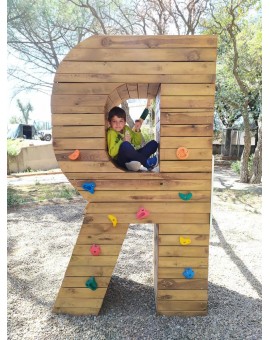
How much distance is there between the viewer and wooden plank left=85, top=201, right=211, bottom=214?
2576mm

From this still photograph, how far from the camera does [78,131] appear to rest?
8.16 ft

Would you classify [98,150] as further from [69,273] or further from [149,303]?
[149,303]

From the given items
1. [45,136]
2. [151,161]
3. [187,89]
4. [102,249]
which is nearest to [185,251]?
[102,249]

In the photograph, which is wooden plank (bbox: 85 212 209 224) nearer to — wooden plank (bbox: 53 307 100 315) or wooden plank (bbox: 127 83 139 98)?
wooden plank (bbox: 53 307 100 315)

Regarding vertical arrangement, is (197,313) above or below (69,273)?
below

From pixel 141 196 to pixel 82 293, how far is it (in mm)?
1056

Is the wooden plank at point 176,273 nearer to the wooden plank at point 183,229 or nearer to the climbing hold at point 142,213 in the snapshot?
the wooden plank at point 183,229

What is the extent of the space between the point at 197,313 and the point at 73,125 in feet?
6.61

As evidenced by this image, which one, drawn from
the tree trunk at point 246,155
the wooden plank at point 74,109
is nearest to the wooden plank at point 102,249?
the wooden plank at point 74,109

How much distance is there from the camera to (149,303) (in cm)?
288

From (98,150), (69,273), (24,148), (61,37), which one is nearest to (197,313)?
(69,273)

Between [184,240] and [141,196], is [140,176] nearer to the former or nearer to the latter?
[141,196]

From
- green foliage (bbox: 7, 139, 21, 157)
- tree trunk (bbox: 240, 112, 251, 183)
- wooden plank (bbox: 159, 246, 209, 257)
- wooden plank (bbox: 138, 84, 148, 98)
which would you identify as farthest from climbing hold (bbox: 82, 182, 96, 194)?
green foliage (bbox: 7, 139, 21, 157)

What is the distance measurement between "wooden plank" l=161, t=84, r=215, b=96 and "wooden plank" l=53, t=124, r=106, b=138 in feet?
2.03
